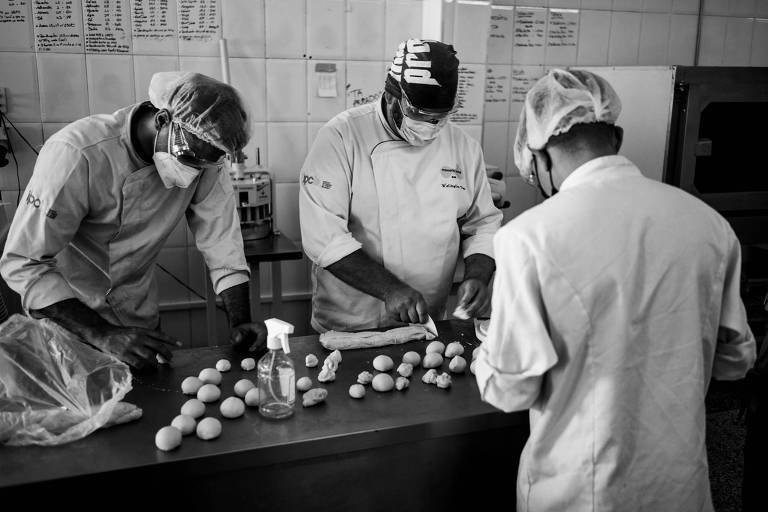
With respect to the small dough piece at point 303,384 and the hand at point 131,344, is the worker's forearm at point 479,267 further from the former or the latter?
the hand at point 131,344

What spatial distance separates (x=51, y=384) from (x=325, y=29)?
2431 millimetres

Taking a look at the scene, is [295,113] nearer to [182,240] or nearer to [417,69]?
[182,240]

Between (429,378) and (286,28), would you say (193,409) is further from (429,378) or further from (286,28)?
(286,28)

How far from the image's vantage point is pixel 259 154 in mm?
3449

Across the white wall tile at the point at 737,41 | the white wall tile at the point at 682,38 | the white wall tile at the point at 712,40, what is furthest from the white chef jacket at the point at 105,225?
the white wall tile at the point at 737,41

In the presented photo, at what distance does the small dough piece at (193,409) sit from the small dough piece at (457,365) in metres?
0.67

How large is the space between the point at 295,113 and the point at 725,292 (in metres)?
2.54

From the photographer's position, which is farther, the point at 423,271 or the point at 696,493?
the point at 423,271

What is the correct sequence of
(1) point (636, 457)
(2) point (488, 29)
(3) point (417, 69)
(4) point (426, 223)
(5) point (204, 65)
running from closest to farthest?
(1) point (636, 457) < (3) point (417, 69) < (4) point (426, 223) < (5) point (204, 65) < (2) point (488, 29)

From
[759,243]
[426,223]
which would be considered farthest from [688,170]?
[426,223]

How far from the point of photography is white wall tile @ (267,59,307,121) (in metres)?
3.39

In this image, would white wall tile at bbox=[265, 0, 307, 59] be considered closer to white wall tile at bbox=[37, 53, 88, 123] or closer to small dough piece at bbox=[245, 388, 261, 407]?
white wall tile at bbox=[37, 53, 88, 123]

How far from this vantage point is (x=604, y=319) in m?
1.27

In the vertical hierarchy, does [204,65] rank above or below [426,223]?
above
